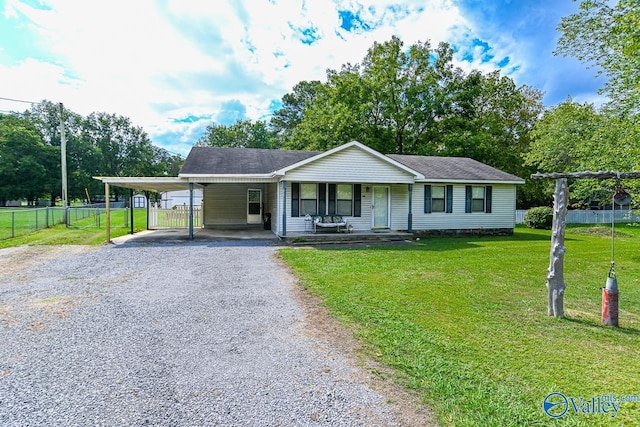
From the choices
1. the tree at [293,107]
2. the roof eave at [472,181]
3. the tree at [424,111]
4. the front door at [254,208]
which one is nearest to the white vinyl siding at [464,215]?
the roof eave at [472,181]

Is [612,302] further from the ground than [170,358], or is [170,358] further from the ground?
[612,302]

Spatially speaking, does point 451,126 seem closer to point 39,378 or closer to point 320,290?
point 320,290

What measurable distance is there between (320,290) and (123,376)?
3450mm

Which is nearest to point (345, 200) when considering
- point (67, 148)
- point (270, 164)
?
point (270, 164)

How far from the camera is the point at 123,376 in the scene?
2.99m

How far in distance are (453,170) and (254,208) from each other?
10.3 meters

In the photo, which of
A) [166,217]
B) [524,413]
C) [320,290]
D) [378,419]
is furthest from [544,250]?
[166,217]

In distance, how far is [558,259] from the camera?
4.72m

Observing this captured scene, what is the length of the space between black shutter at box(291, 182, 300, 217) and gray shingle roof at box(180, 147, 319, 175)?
60.9 inches

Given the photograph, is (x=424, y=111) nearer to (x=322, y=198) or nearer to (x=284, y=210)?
(x=322, y=198)

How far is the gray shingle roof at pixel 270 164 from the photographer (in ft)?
43.9

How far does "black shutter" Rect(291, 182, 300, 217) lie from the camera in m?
12.9

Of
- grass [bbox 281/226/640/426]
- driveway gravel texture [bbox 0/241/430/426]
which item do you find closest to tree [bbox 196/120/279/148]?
grass [bbox 281/226/640/426]

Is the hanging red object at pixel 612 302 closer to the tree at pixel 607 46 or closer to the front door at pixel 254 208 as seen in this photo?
the tree at pixel 607 46
